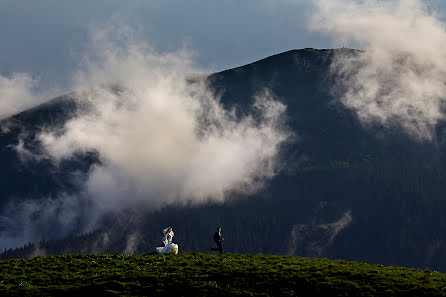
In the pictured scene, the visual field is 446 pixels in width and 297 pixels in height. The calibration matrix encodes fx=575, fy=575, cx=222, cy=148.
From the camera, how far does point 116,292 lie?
5350 centimetres

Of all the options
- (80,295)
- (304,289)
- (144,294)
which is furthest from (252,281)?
(80,295)

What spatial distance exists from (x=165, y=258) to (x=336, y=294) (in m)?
26.2

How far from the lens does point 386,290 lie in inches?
2117

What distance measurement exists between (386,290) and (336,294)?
16.4 feet

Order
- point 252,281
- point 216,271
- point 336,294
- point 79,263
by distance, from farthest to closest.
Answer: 1. point 79,263
2. point 216,271
3. point 252,281
4. point 336,294

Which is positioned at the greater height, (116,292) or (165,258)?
(165,258)

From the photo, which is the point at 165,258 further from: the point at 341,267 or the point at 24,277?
the point at 341,267

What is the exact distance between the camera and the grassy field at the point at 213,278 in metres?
54.0

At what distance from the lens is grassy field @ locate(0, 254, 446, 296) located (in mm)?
54000

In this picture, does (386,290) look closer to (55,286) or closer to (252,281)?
(252,281)

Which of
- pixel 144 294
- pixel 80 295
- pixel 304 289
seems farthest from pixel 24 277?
pixel 304 289

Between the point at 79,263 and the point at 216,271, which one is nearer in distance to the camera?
the point at 216,271

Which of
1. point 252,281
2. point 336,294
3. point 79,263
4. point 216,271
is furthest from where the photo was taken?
point 79,263

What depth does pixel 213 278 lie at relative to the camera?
58.6 meters
